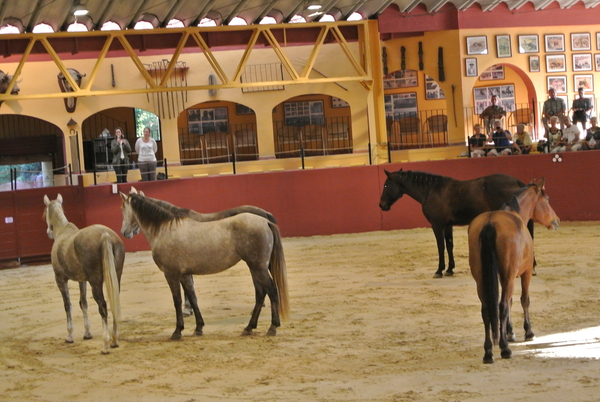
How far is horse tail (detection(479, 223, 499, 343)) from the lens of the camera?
21.3ft

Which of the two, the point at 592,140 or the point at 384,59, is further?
the point at 384,59

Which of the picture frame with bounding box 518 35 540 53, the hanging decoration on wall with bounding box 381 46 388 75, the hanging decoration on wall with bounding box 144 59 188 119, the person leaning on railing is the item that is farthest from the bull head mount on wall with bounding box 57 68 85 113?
the person leaning on railing

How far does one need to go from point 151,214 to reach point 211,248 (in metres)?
0.78

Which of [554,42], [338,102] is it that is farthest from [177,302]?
[554,42]

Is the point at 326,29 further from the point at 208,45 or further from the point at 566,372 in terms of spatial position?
the point at 566,372

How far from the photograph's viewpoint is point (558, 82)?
21750 mm

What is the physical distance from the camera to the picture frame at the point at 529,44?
21422mm

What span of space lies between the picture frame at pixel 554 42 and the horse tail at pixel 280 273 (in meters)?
15.6

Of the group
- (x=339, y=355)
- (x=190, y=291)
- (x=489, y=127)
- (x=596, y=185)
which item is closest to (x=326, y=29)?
(x=489, y=127)

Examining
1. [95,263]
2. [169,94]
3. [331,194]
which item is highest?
[169,94]

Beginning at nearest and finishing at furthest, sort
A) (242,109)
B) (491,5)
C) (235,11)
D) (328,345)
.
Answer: (328,345) < (235,11) < (491,5) < (242,109)

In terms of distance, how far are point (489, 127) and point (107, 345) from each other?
14376mm

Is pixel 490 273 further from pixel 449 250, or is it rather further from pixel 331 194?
pixel 331 194

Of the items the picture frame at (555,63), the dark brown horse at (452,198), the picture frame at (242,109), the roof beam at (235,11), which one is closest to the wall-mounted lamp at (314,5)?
the roof beam at (235,11)
